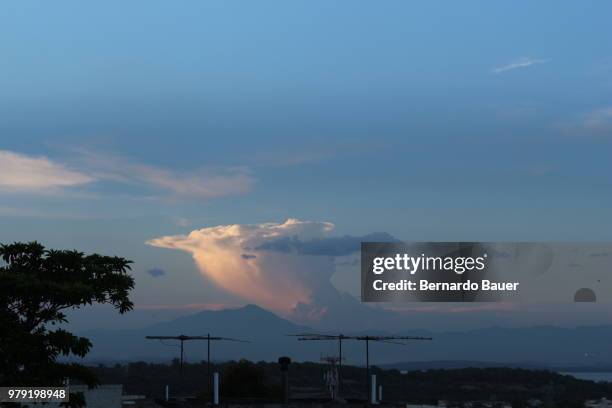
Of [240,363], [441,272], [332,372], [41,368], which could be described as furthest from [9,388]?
[240,363]

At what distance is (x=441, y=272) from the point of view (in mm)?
71688

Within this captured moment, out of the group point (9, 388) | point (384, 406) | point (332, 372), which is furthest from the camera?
point (332, 372)

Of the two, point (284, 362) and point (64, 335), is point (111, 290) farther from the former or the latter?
point (284, 362)

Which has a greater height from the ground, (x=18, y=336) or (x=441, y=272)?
(x=441, y=272)

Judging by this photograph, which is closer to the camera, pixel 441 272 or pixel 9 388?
pixel 9 388

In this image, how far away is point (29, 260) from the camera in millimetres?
45750

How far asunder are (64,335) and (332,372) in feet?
295

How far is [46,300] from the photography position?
147 feet

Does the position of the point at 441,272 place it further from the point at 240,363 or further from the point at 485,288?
the point at 240,363

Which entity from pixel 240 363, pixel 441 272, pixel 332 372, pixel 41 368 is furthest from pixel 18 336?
pixel 240 363

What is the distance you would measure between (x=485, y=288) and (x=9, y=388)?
3743 centimetres

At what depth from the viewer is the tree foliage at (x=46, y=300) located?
1729 inches

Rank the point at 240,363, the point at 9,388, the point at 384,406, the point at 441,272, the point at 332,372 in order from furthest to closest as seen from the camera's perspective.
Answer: the point at 240,363
the point at 332,372
the point at 384,406
the point at 441,272
the point at 9,388

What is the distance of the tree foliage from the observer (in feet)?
144
